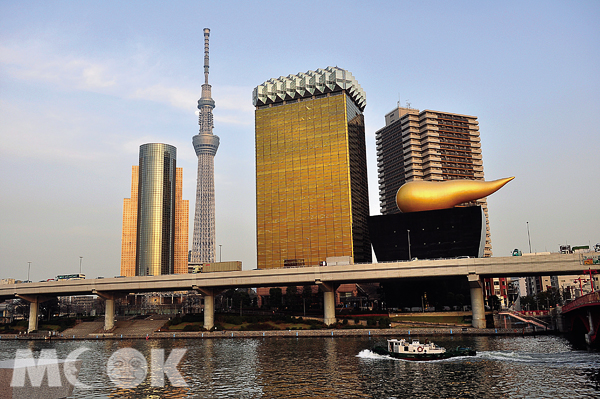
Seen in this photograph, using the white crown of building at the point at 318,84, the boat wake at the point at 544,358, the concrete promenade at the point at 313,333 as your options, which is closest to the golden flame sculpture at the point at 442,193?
the concrete promenade at the point at 313,333

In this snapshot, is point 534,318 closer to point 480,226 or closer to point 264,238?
point 480,226

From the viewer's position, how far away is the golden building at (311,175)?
184125mm

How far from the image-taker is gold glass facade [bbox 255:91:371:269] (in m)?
184

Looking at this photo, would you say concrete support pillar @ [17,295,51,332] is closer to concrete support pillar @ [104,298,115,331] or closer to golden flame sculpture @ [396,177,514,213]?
concrete support pillar @ [104,298,115,331]

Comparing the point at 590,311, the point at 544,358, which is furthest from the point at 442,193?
the point at 544,358

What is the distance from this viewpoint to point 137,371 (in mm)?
57781

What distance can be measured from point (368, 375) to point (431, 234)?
7366 cm

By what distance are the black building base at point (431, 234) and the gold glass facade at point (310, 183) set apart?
56174mm

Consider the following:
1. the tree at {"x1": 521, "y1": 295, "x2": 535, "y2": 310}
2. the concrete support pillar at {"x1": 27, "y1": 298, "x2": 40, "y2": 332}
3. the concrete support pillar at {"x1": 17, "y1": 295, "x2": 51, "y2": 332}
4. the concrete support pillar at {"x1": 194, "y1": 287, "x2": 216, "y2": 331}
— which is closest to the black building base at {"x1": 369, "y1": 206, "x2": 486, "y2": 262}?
the concrete support pillar at {"x1": 194, "y1": 287, "x2": 216, "y2": 331}

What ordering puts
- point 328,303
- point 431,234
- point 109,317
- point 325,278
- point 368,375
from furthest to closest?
1. point 109,317
2. point 431,234
3. point 328,303
4. point 325,278
5. point 368,375

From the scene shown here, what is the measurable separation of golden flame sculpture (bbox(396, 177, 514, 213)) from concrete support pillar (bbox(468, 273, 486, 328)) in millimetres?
24151

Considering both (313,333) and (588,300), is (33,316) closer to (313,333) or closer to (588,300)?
(313,333)

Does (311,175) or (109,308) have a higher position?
(311,175)

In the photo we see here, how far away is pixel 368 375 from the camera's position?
1945 inches
